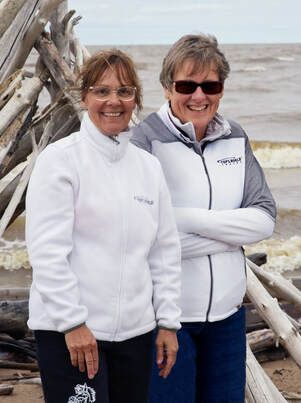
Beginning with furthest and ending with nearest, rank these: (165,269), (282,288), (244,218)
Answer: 1. (282,288)
2. (244,218)
3. (165,269)

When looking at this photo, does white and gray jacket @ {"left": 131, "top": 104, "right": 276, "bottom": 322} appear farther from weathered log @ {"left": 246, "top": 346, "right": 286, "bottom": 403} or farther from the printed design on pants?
weathered log @ {"left": 246, "top": 346, "right": 286, "bottom": 403}

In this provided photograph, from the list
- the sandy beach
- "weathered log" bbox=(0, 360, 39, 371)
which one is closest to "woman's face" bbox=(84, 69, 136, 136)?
the sandy beach

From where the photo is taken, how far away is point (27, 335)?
5.74 m

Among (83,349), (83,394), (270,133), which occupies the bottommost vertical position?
(270,133)

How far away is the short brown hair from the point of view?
2.26 m

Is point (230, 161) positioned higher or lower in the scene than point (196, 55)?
lower

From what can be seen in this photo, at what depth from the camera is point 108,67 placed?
7.43 feet

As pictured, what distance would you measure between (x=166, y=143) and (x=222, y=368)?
74 cm

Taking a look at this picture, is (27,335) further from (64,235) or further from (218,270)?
(64,235)

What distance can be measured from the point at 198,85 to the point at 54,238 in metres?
0.74

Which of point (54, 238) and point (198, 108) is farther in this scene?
point (198, 108)

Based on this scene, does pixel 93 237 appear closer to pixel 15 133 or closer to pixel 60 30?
pixel 15 133

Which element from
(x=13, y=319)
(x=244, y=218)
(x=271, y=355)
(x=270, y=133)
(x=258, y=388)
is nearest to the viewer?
(x=244, y=218)

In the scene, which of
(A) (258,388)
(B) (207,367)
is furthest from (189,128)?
(A) (258,388)
